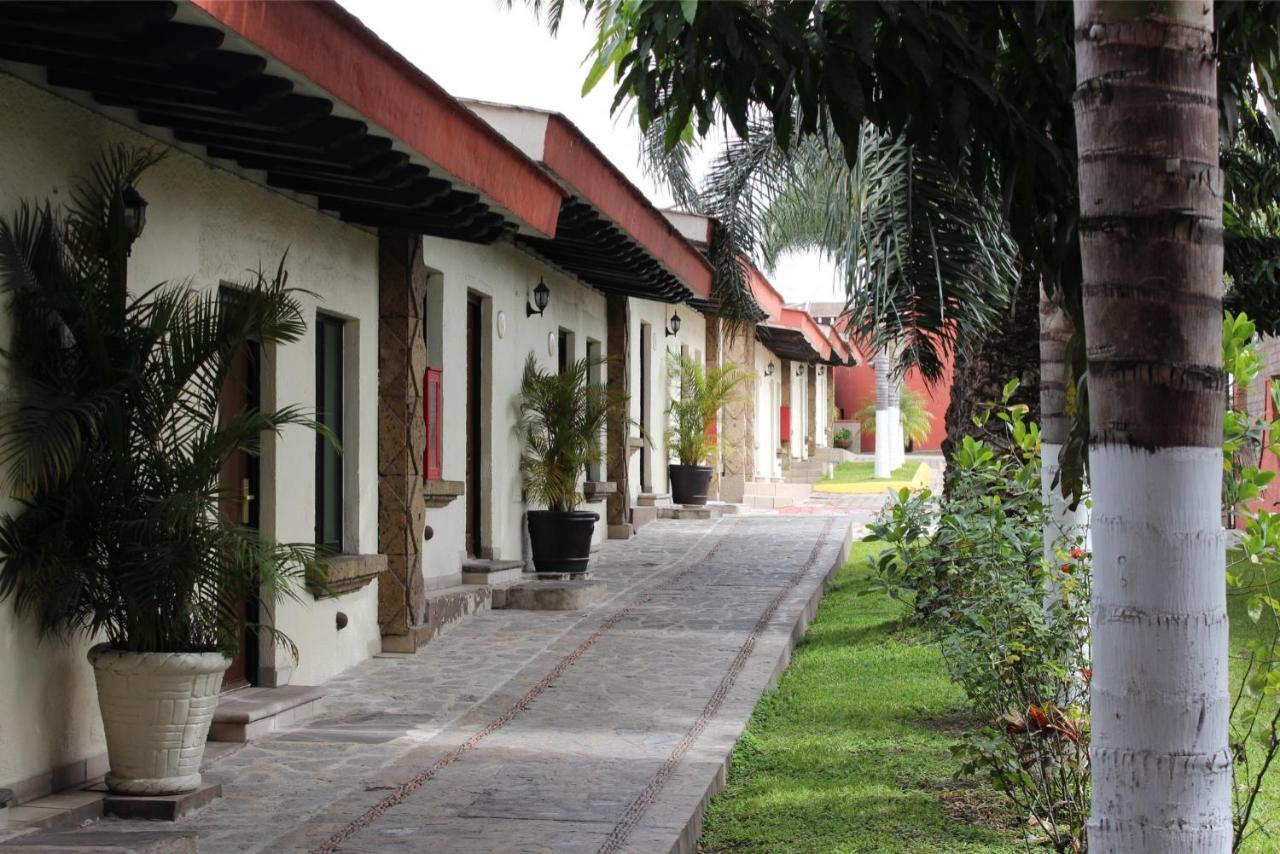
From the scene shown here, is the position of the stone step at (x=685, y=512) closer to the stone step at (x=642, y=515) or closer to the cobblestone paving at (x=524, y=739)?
the stone step at (x=642, y=515)

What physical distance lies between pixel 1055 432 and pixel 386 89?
2.98m

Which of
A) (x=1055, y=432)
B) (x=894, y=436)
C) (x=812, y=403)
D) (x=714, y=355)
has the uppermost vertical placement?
(x=714, y=355)

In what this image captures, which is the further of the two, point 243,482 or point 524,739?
point 243,482

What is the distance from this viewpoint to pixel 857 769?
247 inches

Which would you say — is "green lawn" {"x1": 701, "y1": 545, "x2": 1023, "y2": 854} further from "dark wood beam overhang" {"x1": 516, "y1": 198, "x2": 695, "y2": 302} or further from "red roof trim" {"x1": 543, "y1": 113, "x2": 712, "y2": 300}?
"dark wood beam overhang" {"x1": 516, "y1": 198, "x2": 695, "y2": 302}

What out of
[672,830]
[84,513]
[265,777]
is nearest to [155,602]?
[84,513]

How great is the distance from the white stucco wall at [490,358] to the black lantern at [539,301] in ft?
0.21

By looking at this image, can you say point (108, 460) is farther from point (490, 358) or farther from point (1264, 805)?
point (490, 358)

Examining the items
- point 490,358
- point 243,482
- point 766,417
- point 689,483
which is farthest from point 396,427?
point 766,417

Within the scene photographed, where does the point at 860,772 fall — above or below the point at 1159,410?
below

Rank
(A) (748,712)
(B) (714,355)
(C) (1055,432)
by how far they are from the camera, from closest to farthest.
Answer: (C) (1055,432)
(A) (748,712)
(B) (714,355)

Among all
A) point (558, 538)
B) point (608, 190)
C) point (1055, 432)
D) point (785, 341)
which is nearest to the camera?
point (1055, 432)

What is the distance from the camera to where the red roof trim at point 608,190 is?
9.27 m

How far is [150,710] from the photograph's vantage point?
17.6 ft
